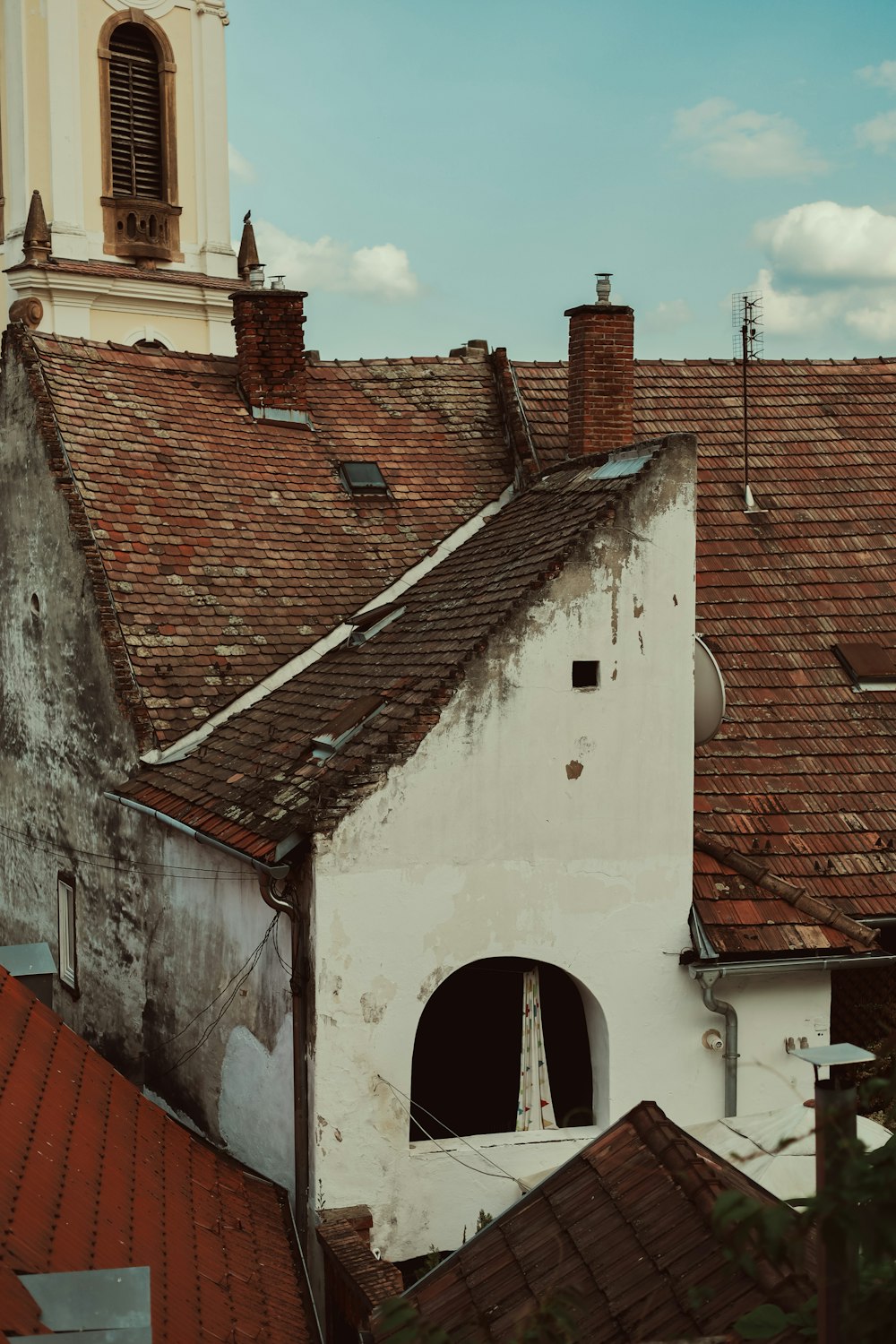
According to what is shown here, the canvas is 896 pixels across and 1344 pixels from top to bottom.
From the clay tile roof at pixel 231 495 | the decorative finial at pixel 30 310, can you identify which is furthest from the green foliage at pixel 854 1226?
the decorative finial at pixel 30 310

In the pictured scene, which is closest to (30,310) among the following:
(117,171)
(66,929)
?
(117,171)

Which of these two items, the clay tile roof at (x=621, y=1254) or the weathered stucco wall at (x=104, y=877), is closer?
the clay tile roof at (x=621, y=1254)

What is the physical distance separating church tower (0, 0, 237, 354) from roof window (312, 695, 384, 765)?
26441 mm

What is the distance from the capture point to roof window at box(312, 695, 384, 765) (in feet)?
33.9

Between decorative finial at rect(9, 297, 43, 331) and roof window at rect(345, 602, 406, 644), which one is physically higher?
decorative finial at rect(9, 297, 43, 331)

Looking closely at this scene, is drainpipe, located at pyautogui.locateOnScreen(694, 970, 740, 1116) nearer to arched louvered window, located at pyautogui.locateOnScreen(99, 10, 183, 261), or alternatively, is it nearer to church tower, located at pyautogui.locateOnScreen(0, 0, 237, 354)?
church tower, located at pyautogui.locateOnScreen(0, 0, 237, 354)

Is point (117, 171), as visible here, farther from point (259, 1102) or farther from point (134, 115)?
point (259, 1102)

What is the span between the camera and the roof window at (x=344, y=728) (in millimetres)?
10344

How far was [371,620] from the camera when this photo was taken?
1363 centimetres

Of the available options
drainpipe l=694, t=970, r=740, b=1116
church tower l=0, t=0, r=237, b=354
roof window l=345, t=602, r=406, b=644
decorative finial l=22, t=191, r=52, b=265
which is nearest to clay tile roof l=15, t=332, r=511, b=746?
roof window l=345, t=602, r=406, b=644

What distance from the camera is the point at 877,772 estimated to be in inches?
494

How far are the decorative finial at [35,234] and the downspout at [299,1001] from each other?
94.4 ft

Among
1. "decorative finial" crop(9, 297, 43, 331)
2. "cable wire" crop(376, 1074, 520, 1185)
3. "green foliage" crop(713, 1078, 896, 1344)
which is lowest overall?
"cable wire" crop(376, 1074, 520, 1185)

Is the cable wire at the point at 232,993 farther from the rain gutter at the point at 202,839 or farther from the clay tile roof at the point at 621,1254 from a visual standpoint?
the clay tile roof at the point at 621,1254
